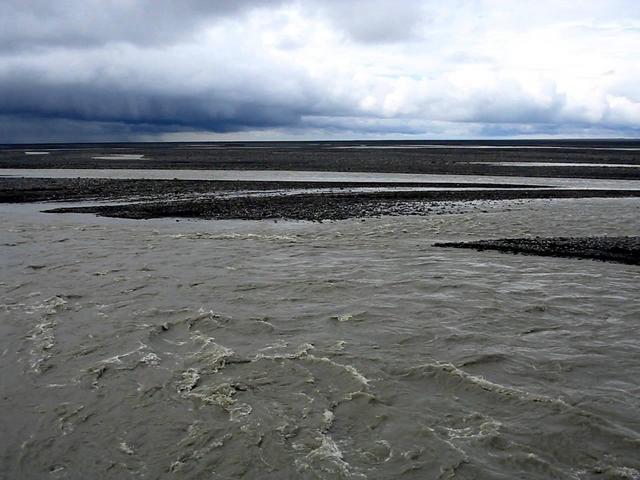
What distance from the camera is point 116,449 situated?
29.9 feet

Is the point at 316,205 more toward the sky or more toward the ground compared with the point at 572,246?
more toward the sky

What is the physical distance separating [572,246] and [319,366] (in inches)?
650

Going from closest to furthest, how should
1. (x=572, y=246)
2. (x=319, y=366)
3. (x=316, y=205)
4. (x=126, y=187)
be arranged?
(x=319, y=366), (x=572, y=246), (x=316, y=205), (x=126, y=187)

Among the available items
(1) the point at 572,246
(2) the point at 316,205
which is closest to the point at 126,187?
(2) the point at 316,205

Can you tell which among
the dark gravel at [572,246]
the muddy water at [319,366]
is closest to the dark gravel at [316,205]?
the dark gravel at [572,246]

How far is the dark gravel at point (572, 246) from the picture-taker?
22.2 metres

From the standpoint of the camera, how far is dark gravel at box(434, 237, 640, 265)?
22203 mm

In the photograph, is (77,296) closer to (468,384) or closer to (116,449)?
(116,449)

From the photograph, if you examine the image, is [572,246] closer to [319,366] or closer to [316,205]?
[319,366]

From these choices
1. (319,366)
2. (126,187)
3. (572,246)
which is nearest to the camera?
(319,366)

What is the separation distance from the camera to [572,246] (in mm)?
23969

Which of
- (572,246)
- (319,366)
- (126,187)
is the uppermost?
(126,187)

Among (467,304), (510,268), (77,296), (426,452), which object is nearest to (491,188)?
(510,268)

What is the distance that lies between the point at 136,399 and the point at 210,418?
1861 millimetres
